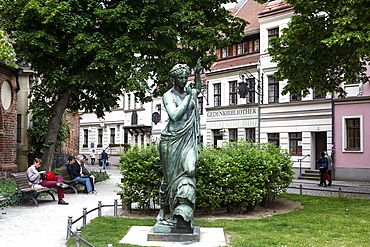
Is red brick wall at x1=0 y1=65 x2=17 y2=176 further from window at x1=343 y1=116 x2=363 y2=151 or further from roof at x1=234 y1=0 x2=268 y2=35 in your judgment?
window at x1=343 y1=116 x2=363 y2=151

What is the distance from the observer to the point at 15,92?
23562 millimetres

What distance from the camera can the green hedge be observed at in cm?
1134

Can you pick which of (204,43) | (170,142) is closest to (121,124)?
(204,43)

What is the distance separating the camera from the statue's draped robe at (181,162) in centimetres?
758

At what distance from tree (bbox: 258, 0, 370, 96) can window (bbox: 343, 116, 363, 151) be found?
8788 millimetres

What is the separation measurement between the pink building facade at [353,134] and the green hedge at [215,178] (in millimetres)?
14676

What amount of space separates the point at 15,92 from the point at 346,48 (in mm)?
16949

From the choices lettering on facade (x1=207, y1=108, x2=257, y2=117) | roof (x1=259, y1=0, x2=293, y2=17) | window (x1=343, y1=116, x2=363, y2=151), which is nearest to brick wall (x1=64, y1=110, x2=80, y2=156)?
lettering on facade (x1=207, y1=108, x2=257, y2=117)

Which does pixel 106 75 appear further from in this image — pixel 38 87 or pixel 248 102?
pixel 248 102

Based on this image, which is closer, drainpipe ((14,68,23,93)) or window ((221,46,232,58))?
drainpipe ((14,68,23,93))

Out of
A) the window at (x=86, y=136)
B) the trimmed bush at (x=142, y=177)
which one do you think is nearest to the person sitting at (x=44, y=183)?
the trimmed bush at (x=142, y=177)

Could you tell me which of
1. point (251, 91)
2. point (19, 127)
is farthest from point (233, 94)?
point (19, 127)

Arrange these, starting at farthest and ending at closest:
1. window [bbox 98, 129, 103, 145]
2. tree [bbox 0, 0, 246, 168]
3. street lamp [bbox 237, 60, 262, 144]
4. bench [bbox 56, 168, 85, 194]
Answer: window [bbox 98, 129, 103, 145] < street lamp [bbox 237, 60, 262, 144] < tree [bbox 0, 0, 246, 168] < bench [bbox 56, 168, 85, 194]

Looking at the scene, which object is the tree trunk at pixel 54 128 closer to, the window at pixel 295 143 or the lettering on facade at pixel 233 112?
the window at pixel 295 143
